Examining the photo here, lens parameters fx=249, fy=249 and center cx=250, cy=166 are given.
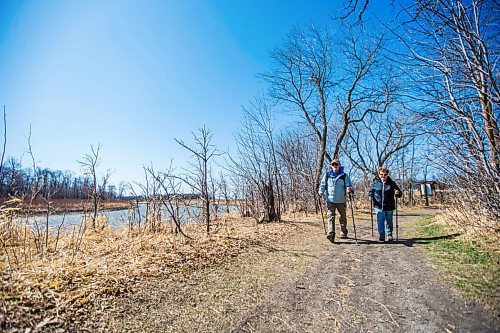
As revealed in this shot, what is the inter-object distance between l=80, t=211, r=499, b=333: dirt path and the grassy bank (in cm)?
19

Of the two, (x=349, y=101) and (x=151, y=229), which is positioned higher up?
(x=349, y=101)

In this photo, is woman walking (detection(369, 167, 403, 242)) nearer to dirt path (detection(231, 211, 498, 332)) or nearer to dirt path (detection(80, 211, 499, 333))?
dirt path (detection(80, 211, 499, 333))

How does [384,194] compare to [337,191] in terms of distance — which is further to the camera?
[337,191]

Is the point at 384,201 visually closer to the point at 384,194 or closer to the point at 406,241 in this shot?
the point at 384,194

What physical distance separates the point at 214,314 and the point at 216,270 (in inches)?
61.2

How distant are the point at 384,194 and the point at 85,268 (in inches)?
266

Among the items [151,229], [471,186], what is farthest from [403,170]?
[151,229]

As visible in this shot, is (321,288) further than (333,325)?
Yes

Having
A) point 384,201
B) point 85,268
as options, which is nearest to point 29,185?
point 85,268

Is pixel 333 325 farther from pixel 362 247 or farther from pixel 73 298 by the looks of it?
pixel 362 247

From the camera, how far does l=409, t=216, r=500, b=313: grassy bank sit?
3053mm

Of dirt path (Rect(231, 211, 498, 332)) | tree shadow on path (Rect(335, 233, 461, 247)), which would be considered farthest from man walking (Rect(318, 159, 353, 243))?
dirt path (Rect(231, 211, 498, 332))

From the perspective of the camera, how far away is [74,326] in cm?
247

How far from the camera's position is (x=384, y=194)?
6.65 m
